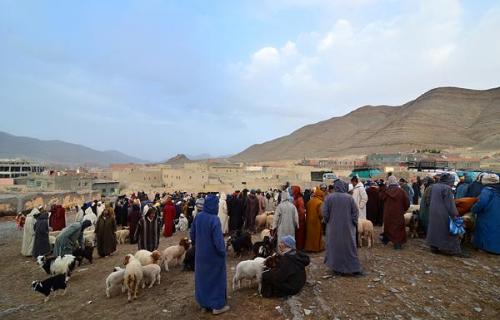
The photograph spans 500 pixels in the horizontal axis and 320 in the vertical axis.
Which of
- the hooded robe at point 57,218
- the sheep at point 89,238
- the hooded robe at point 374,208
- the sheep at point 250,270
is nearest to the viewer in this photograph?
the sheep at point 250,270

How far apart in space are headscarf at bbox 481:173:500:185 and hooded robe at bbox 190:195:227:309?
5084 mm

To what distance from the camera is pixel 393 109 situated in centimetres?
12775

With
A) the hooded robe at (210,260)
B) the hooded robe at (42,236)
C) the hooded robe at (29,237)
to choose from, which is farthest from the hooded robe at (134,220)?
the hooded robe at (210,260)

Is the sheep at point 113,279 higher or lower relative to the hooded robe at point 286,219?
lower

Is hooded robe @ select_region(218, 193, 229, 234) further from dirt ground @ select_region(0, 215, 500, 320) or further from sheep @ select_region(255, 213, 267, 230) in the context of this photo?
dirt ground @ select_region(0, 215, 500, 320)

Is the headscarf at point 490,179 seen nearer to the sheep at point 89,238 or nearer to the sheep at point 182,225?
the sheep at point 182,225

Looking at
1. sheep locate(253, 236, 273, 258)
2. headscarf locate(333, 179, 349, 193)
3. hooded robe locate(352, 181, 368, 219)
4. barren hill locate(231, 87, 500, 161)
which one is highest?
barren hill locate(231, 87, 500, 161)

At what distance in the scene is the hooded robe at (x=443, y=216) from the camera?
5.87m

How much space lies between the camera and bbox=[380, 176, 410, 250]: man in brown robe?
640 centimetres

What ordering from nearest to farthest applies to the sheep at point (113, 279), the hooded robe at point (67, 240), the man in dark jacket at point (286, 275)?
the man in dark jacket at point (286, 275) < the sheep at point (113, 279) < the hooded robe at point (67, 240)

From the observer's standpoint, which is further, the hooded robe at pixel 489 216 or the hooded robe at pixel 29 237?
the hooded robe at pixel 29 237

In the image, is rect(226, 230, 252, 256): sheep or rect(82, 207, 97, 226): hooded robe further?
rect(82, 207, 97, 226): hooded robe

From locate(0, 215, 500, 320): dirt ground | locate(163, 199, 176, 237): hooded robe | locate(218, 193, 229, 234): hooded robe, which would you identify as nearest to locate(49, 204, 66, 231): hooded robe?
locate(163, 199, 176, 237): hooded robe

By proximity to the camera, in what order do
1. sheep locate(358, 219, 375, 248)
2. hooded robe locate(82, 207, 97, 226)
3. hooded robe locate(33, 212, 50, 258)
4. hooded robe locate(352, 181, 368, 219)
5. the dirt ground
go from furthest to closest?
1. hooded robe locate(82, 207, 97, 226)
2. hooded robe locate(33, 212, 50, 258)
3. hooded robe locate(352, 181, 368, 219)
4. sheep locate(358, 219, 375, 248)
5. the dirt ground
